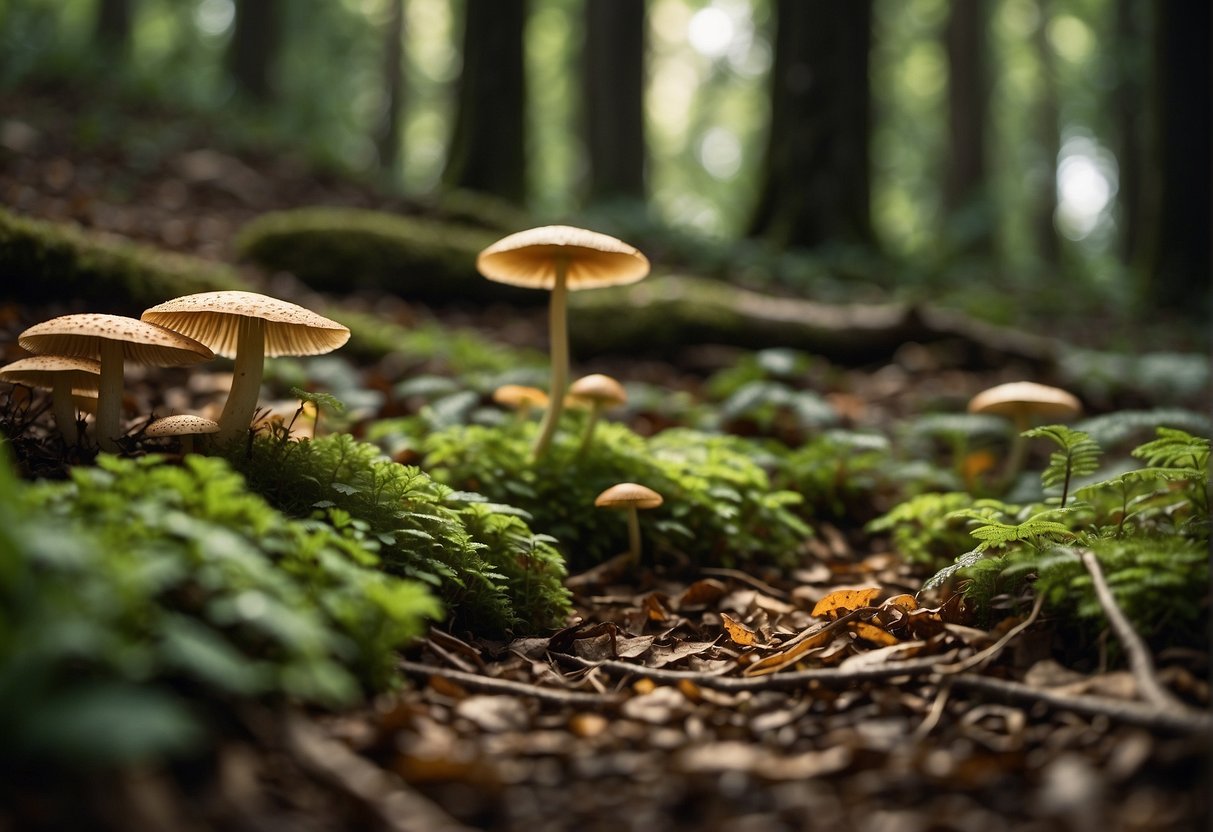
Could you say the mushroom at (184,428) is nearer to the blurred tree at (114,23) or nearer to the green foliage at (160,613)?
the green foliage at (160,613)

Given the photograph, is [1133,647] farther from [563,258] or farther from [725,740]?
[563,258]

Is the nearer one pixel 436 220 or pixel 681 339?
pixel 681 339

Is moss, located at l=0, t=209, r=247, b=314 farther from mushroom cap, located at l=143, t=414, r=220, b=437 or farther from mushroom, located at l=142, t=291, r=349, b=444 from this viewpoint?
mushroom cap, located at l=143, t=414, r=220, b=437

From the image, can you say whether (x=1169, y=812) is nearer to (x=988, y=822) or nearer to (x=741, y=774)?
(x=988, y=822)

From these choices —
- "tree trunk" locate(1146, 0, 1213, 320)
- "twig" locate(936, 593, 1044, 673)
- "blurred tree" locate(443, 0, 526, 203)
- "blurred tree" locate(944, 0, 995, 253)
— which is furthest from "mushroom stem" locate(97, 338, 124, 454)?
"blurred tree" locate(944, 0, 995, 253)

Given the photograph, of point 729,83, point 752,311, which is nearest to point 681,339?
point 752,311
